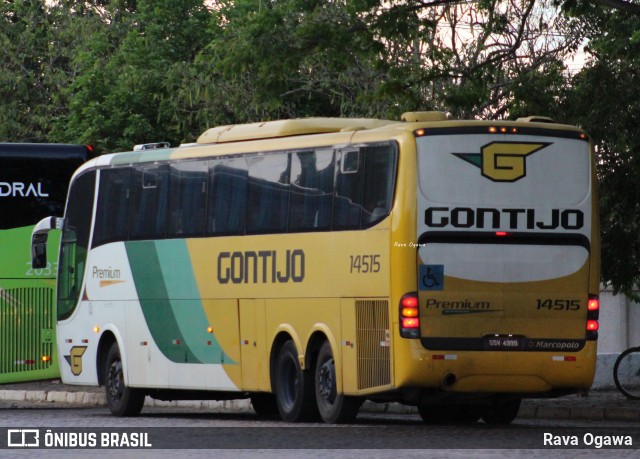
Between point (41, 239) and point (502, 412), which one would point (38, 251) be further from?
point (502, 412)

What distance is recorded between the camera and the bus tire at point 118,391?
22.5 m

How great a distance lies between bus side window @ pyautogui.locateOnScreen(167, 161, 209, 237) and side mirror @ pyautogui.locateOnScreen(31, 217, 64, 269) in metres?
3.09

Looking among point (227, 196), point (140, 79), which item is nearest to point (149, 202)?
point (227, 196)

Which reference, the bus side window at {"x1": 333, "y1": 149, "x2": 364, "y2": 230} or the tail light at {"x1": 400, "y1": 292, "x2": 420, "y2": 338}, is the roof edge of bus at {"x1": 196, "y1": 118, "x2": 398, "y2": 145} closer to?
the bus side window at {"x1": 333, "y1": 149, "x2": 364, "y2": 230}

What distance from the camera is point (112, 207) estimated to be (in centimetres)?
2302

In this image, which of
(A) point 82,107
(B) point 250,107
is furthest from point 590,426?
(A) point 82,107

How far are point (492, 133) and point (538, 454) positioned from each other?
4732 millimetres

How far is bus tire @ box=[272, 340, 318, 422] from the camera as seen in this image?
19.1m

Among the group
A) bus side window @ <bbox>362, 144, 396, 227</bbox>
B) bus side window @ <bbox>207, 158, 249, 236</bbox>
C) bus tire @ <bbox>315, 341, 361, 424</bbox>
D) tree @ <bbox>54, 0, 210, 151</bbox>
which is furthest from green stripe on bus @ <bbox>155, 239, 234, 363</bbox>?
tree @ <bbox>54, 0, 210, 151</bbox>

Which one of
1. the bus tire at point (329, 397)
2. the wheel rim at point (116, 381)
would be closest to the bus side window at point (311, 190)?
the bus tire at point (329, 397)

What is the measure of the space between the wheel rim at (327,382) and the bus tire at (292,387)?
9.3 inches

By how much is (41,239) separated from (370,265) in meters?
7.82

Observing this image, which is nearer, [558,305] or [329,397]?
[558,305]

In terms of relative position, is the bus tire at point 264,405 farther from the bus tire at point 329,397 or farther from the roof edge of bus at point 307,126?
the roof edge of bus at point 307,126
